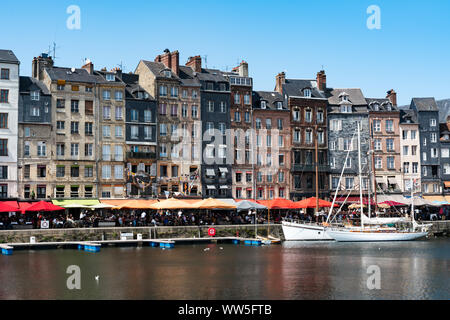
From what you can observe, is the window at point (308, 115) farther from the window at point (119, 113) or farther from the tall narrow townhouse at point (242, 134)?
the window at point (119, 113)

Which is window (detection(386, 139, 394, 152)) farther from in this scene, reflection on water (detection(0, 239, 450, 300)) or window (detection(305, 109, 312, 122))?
reflection on water (detection(0, 239, 450, 300))

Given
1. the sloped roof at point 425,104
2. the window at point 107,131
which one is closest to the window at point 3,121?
the window at point 107,131

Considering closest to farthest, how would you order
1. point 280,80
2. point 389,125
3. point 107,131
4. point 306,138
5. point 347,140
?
point 107,131
point 306,138
point 280,80
point 347,140
point 389,125

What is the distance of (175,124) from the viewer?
81.2 m

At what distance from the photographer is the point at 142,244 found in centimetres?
6594

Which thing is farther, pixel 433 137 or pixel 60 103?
pixel 433 137

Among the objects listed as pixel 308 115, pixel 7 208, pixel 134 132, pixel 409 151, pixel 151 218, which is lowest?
pixel 151 218

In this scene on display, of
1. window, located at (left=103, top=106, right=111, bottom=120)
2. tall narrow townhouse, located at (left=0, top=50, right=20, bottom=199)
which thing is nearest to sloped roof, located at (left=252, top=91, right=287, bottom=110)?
window, located at (left=103, top=106, right=111, bottom=120)

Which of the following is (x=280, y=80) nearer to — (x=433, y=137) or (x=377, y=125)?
(x=377, y=125)

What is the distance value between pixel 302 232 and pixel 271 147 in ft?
56.9

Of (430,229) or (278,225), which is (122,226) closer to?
(278,225)

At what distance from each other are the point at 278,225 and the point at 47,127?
2805cm

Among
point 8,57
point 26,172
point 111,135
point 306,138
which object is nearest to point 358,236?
point 306,138

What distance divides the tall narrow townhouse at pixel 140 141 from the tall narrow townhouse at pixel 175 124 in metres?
0.94
